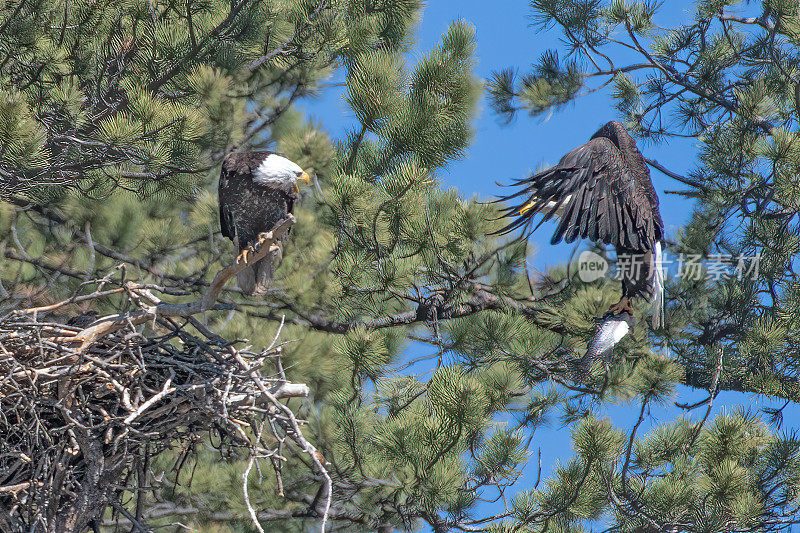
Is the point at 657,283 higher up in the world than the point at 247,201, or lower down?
higher up

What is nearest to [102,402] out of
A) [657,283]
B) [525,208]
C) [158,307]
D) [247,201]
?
[158,307]

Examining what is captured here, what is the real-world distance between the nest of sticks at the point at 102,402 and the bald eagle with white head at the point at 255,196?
2.66 ft

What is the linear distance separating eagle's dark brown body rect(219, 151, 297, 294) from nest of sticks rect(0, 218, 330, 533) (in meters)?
0.91

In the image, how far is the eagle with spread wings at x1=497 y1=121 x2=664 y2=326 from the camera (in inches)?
160

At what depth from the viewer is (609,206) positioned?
4.18 meters

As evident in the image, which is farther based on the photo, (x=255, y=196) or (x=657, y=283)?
(x=657, y=283)

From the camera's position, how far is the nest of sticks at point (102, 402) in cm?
291

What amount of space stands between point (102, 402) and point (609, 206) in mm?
2423

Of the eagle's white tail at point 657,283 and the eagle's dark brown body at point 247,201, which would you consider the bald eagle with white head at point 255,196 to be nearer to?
the eagle's dark brown body at point 247,201

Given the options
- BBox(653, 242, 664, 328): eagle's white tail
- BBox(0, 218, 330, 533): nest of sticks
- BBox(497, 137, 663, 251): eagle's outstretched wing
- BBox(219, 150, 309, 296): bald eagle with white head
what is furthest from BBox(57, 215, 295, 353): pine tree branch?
BBox(653, 242, 664, 328): eagle's white tail

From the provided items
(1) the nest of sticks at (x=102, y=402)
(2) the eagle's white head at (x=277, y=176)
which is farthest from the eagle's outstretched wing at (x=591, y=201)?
(1) the nest of sticks at (x=102, y=402)

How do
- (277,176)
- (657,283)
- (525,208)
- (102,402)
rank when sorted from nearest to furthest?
(102,402) < (277,176) < (525,208) < (657,283)

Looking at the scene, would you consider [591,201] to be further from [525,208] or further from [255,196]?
[255,196]

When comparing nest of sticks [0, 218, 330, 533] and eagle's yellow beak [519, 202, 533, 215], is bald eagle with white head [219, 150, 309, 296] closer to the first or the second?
nest of sticks [0, 218, 330, 533]
